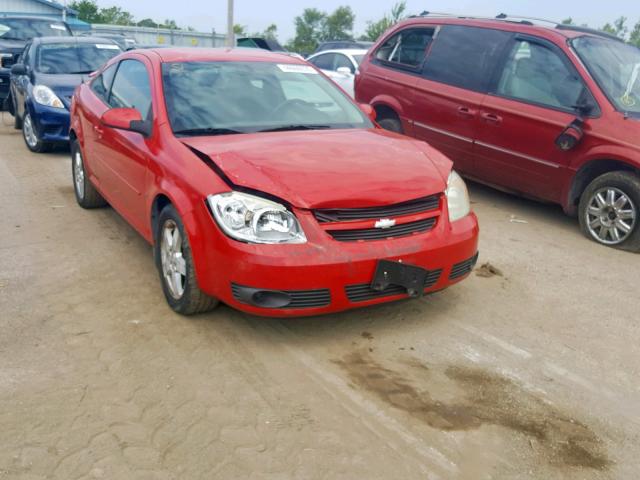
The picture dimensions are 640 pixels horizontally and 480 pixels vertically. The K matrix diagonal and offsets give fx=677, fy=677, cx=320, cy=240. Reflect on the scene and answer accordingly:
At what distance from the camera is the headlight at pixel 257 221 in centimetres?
366

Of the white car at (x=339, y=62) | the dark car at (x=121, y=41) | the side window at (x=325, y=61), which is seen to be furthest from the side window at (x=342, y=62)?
the dark car at (x=121, y=41)

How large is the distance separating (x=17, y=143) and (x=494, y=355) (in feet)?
30.2

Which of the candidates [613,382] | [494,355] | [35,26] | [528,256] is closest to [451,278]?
[494,355]

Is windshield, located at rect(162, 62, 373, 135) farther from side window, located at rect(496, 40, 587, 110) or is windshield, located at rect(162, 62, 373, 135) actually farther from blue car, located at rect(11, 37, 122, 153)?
blue car, located at rect(11, 37, 122, 153)

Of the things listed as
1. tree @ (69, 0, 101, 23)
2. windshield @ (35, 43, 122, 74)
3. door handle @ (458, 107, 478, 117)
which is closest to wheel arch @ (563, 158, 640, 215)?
door handle @ (458, 107, 478, 117)

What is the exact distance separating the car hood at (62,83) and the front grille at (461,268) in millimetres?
6958

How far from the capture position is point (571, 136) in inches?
241

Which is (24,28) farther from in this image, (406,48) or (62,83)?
(406,48)

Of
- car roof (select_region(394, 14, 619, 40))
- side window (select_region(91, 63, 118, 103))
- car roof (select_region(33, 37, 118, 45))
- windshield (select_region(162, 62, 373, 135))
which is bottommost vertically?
car roof (select_region(33, 37, 118, 45))

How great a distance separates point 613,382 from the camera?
3633mm

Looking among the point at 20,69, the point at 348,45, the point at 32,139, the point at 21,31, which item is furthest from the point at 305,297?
the point at 348,45

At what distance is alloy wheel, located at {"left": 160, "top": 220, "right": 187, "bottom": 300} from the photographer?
13.5ft

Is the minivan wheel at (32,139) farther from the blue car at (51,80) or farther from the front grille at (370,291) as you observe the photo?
the front grille at (370,291)

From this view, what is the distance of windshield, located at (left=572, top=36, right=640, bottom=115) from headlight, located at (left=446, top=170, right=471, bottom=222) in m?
2.49
